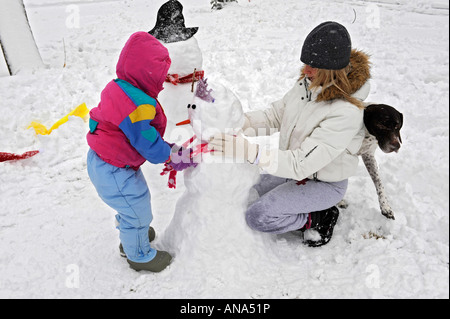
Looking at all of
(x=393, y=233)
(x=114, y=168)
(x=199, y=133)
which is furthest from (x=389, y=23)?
(x=114, y=168)

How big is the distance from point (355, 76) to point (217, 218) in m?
1.13

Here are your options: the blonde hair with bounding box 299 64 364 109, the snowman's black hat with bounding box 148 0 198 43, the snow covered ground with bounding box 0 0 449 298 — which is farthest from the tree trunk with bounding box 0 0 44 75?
the blonde hair with bounding box 299 64 364 109

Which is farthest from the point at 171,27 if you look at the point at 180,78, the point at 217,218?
the point at 217,218

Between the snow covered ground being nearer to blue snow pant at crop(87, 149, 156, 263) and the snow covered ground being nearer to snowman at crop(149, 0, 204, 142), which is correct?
Answer: blue snow pant at crop(87, 149, 156, 263)

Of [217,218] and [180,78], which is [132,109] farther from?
[180,78]

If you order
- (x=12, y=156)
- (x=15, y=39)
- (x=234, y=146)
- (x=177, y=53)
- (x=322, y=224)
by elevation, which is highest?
(x=177, y=53)

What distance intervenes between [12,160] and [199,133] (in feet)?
7.86

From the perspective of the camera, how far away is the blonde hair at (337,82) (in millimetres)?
1915

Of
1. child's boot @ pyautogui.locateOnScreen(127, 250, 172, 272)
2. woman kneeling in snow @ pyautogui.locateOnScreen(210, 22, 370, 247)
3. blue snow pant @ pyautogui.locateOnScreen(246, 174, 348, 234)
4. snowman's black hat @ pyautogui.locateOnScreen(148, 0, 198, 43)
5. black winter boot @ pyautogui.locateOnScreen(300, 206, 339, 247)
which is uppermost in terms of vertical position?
snowman's black hat @ pyautogui.locateOnScreen(148, 0, 198, 43)

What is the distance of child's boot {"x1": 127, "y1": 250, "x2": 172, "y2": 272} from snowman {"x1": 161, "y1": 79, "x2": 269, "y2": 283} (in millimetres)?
70

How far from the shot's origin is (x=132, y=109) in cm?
182

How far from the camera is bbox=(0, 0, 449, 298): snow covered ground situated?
1.89 metres
